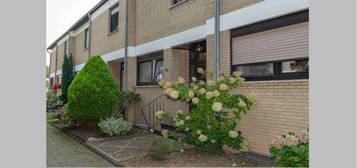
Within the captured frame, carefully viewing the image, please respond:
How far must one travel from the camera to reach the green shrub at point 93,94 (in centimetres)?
894

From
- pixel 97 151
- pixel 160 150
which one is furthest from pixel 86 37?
pixel 160 150

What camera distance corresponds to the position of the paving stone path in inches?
229

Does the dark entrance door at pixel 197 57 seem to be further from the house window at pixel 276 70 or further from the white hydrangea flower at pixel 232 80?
the white hydrangea flower at pixel 232 80

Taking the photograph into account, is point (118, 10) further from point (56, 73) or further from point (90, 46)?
point (56, 73)

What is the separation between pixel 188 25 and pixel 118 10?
603 cm

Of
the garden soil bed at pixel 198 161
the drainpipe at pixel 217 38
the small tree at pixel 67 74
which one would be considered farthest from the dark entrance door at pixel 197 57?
the small tree at pixel 67 74

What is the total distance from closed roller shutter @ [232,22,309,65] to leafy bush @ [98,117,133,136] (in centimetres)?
398

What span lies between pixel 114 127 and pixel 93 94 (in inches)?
52.0

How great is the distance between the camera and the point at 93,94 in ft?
29.4

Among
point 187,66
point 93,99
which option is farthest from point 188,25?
point 93,99

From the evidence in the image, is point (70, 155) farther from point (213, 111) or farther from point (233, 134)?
point (233, 134)

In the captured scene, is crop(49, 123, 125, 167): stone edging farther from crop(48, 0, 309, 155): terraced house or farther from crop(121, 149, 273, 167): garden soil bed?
crop(48, 0, 309, 155): terraced house

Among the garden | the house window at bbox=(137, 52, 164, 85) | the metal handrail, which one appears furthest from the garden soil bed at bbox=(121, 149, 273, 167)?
the house window at bbox=(137, 52, 164, 85)

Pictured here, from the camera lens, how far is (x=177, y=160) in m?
5.51
